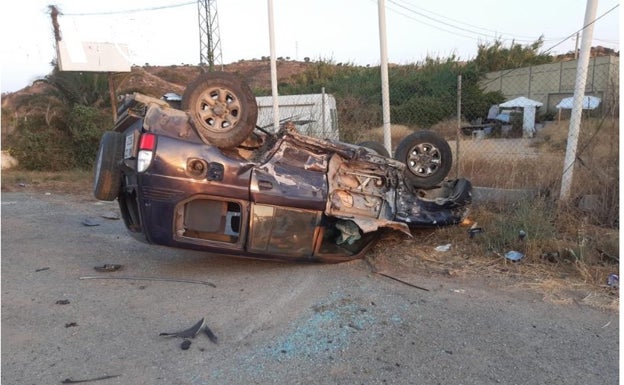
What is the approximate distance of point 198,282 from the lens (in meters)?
4.62

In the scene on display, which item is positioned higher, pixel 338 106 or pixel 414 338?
pixel 338 106

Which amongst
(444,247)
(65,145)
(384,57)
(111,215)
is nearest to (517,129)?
(384,57)

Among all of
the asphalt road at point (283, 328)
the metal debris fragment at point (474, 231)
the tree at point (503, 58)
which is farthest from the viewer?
the tree at point (503, 58)

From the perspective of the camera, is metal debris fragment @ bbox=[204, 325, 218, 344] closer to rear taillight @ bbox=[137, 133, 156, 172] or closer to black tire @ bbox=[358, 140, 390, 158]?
rear taillight @ bbox=[137, 133, 156, 172]

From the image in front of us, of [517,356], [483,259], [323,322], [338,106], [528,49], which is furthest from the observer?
[528,49]

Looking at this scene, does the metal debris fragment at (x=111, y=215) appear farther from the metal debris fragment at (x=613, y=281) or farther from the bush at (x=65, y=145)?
the bush at (x=65, y=145)

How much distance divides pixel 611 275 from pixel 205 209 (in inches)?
146

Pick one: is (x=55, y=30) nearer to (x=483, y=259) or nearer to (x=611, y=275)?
(x=483, y=259)

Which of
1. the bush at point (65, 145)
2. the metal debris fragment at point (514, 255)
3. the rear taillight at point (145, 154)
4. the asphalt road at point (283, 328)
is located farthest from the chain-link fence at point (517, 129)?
the bush at point (65, 145)

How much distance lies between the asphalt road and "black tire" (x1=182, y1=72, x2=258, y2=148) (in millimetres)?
1394

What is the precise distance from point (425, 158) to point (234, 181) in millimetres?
2715

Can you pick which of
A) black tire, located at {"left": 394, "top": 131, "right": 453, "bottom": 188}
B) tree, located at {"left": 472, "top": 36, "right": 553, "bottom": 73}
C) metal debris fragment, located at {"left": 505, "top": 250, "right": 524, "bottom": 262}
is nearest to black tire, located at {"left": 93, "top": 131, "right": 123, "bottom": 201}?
black tire, located at {"left": 394, "top": 131, "right": 453, "bottom": 188}

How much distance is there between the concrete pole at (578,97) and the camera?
19.5ft

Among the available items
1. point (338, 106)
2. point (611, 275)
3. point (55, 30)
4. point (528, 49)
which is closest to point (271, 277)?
point (611, 275)
